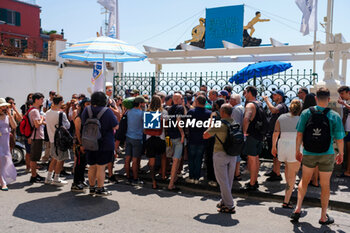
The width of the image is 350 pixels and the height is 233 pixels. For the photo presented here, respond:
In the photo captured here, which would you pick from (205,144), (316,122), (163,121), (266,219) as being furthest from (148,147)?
(316,122)

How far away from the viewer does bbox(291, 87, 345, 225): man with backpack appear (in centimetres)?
441

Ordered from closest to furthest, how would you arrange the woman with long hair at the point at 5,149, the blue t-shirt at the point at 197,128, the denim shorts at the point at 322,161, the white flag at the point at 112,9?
the denim shorts at the point at 322,161 → the blue t-shirt at the point at 197,128 → the woman with long hair at the point at 5,149 → the white flag at the point at 112,9

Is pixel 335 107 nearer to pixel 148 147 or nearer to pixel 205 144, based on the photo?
pixel 205 144

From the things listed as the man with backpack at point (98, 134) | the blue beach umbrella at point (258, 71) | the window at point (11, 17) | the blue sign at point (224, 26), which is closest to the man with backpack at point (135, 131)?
the man with backpack at point (98, 134)

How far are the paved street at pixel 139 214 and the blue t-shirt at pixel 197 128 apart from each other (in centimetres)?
107

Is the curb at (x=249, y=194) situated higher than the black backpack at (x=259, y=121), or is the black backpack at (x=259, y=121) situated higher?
the black backpack at (x=259, y=121)

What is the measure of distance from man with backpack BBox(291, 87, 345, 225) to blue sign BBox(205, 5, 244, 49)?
29.5 ft

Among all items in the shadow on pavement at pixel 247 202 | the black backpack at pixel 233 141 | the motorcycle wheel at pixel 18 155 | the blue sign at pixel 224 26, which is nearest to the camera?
the black backpack at pixel 233 141

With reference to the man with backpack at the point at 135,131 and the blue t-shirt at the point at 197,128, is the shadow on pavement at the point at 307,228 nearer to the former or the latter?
the blue t-shirt at the point at 197,128

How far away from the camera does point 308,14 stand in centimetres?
920

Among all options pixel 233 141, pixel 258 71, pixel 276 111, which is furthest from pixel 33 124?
pixel 258 71

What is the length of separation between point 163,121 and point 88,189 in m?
2.05

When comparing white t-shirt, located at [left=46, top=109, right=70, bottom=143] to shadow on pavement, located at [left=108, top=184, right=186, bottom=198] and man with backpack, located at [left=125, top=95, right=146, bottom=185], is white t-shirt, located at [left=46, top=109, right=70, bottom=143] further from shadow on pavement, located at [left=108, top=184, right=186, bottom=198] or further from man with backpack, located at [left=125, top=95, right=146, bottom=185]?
shadow on pavement, located at [left=108, top=184, right=186, bottom=198]

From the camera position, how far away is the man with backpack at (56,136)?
6.32 meters
